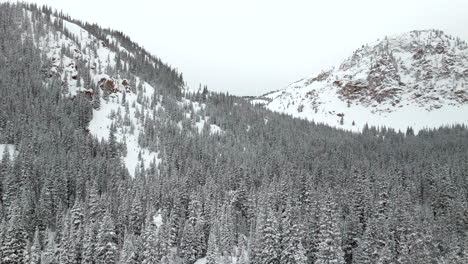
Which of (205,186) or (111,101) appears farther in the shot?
(111,101)

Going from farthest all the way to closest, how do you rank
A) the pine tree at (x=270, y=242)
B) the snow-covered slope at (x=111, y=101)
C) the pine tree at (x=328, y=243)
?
the snow-covered slope at (x=111, y=101), the pine tree at (x=270, y=242), the pine tree at (x=328, y=243)

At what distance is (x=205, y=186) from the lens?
10044 centimetres

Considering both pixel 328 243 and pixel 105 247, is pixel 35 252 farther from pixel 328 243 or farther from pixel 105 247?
pixel 328 243

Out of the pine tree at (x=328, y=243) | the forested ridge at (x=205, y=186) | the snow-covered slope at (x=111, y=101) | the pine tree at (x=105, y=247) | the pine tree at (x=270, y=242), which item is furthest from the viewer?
the snow-covered slope at (x=111, y=101)

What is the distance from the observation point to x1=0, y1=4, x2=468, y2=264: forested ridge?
69000 mm

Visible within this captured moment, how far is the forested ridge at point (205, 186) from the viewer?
69.0 meters

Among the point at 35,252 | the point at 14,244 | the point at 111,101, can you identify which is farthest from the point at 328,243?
the point at 111,101

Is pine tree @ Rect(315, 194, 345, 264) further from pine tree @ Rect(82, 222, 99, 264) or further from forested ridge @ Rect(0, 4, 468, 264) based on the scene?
pine tree @ Rect(82, 222, 99, 264)

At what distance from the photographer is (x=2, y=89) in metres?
152

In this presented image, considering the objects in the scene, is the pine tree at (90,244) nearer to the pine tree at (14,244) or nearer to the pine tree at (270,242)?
the pine tree at (14,244)

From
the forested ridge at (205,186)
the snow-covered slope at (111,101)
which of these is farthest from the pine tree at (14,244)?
the snow-covered slope at (111,101)

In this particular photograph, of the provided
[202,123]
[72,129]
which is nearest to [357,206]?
[72,129]

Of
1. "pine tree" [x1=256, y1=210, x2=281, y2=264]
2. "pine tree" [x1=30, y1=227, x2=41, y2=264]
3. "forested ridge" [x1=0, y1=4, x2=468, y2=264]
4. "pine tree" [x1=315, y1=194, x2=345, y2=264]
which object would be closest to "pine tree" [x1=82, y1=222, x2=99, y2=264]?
"forested ridge" [x1=0, y1=4, x2=468, y2=264]

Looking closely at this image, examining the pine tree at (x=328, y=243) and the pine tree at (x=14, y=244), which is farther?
the pine tree at (x=14, y=244)
